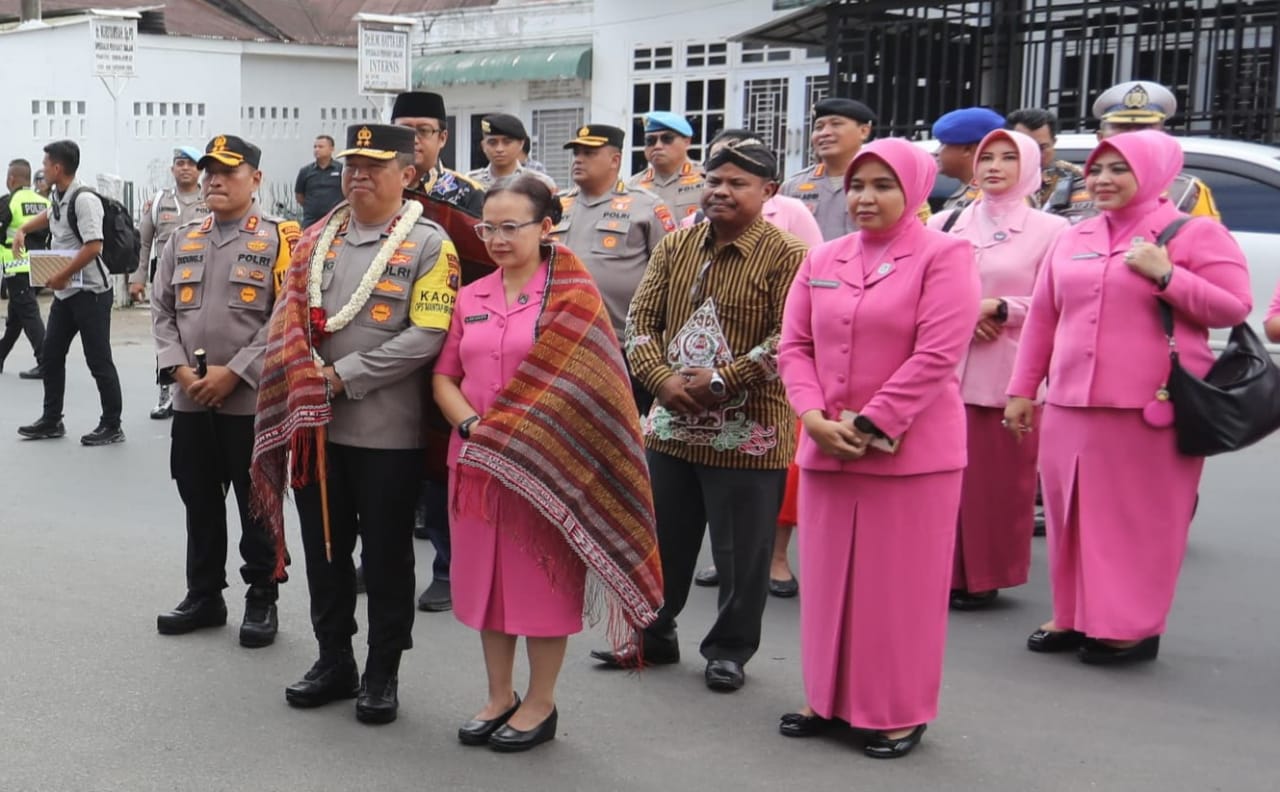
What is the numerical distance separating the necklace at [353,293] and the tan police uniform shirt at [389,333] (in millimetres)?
17

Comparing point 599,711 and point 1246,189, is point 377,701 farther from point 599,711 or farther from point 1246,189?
point 1246,189

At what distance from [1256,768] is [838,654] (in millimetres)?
1299

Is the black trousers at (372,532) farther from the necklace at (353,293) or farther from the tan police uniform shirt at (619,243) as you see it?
the tan police uniform shirt at (619,243)

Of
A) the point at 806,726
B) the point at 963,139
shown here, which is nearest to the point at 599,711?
the point at 806,726

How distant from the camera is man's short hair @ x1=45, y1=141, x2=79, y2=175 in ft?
33.6

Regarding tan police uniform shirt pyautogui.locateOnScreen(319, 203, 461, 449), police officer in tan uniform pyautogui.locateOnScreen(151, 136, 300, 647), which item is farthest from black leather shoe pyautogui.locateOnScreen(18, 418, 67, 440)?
tan police uniform shirt pyautogui.locateOnScreen(319, 203, 461, 449)

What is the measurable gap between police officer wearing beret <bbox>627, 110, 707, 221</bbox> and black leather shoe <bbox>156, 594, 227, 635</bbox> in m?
3.29

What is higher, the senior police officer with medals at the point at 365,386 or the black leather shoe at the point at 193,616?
the senior police officer with medals at the point at 365,386

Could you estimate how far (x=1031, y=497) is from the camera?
6.49m

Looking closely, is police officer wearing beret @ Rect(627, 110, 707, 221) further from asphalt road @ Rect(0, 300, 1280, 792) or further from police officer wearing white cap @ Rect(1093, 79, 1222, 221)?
asphalt road @ Rect(0, 300, 1280, 792)

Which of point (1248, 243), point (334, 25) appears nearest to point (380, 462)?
point (1248, 243)

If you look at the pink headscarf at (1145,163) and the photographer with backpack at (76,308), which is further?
the photographer with backpack at (76,308)

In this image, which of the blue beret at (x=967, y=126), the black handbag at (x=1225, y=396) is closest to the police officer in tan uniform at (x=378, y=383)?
the black handbag at (x=1225, y=396)

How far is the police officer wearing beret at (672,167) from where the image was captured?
8.19 m
